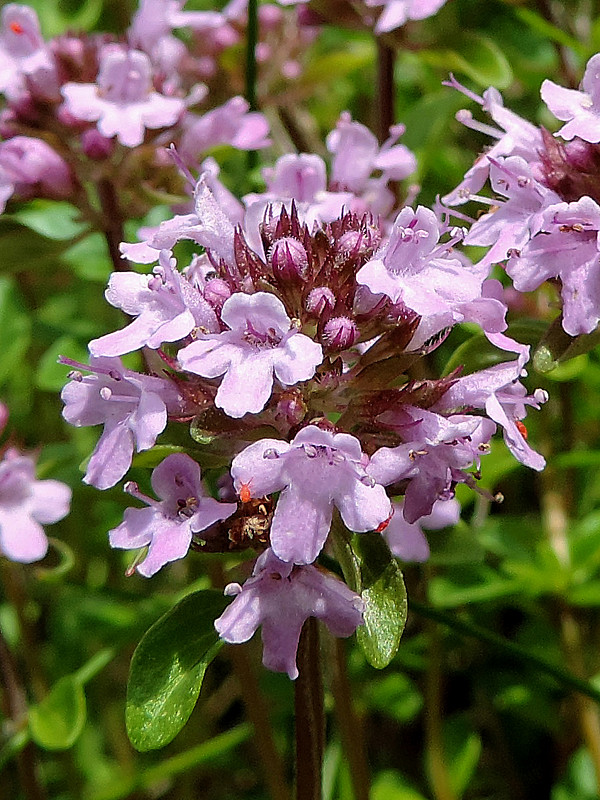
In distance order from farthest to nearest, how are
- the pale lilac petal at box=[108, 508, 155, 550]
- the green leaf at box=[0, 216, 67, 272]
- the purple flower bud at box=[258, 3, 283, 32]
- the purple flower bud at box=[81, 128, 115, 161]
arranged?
the purple flower bud at box=[258, 3, 283, 32] < the green leaf at box=[0, 216, 67, 272] < the purple flower bud at box=[81, 128, 115, 161] < the pale lilac petal at box=[108, 508, 155, 550]

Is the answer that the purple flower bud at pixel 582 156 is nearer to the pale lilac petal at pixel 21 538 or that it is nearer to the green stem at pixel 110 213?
the green stem at pixel 110 213

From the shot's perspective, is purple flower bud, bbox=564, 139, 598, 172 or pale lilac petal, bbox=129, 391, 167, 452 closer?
pale lilac petal, bbox=129, 391, 167, 452

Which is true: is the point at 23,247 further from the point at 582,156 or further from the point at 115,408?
the point at 582,156

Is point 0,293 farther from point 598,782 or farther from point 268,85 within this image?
point 598,782

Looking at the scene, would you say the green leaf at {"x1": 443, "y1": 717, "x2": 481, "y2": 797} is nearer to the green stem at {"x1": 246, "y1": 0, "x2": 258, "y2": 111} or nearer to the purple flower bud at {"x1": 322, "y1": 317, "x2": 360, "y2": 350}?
the purple flower bud at {"x1": 322, "y1": 317, "x2": 360, "y2": 350}

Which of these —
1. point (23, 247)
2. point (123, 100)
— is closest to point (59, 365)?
point (23, 247)

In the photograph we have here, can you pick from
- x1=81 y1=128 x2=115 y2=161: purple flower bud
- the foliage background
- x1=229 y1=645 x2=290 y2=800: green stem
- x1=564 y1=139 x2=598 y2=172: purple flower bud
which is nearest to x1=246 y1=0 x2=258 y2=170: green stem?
the foliage background
